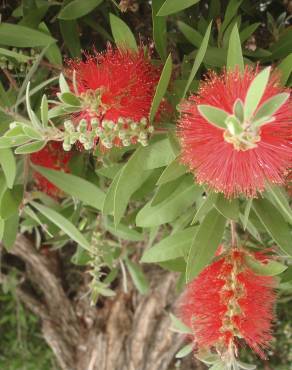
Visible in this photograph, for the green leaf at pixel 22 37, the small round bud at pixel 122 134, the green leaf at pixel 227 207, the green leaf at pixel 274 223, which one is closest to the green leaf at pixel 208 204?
the green leaf at pixel 227 207

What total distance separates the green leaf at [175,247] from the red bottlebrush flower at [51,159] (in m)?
0.47

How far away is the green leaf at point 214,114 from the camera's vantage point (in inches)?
27.6

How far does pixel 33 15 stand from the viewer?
128 cm

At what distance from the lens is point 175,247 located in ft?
3.94

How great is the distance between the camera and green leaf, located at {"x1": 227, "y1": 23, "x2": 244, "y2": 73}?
89cm

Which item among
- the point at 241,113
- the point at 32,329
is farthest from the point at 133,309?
the point at 241,113

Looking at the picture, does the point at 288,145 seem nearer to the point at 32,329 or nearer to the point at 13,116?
the point at 13,116

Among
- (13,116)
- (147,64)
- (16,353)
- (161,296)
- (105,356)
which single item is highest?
(147,64)

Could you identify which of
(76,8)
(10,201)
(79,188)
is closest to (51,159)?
(79,188)

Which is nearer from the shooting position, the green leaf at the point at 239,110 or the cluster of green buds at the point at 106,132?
the green leaf at the point at 239,110

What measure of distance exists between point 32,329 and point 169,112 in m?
2.03

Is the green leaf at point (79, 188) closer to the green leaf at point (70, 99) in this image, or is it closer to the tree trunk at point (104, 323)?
the green leaf at point (70, 99)

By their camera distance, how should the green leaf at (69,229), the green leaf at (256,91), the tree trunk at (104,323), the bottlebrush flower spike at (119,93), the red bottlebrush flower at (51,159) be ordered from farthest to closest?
the tree trunk at (104,323) → the red bottlebrush flower at (51,159) → the green leaf at (69,229) → the bottlebrush flower spike at (119,93) → the green leaf at (256,91)

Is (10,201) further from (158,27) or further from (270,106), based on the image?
(270,106)
